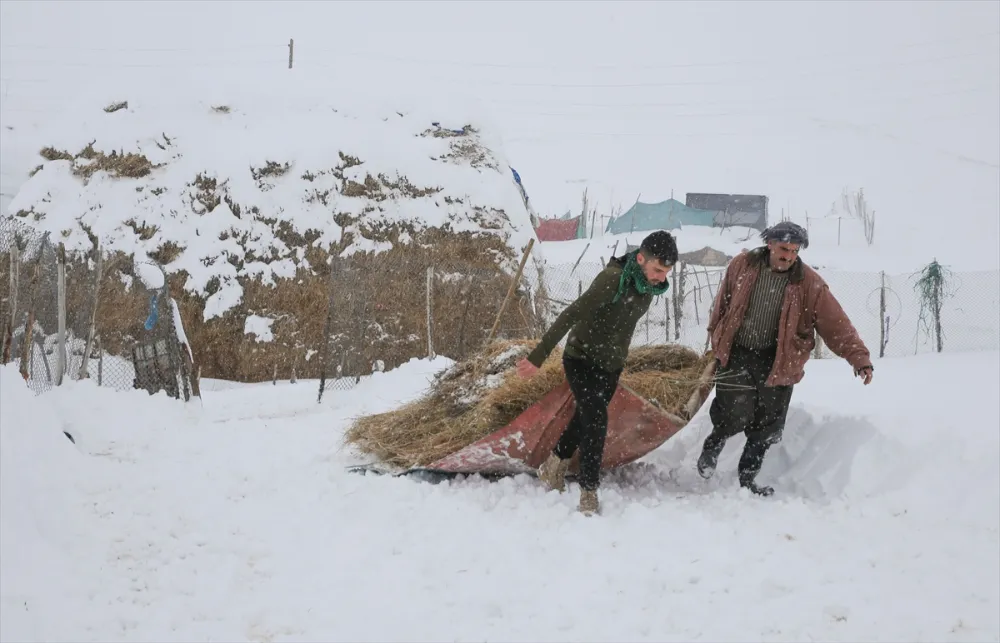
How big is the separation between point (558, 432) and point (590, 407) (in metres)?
0.41

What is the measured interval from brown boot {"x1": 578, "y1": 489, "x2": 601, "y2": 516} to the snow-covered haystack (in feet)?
27.2

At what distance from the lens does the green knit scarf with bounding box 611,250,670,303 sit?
3824 millimetres

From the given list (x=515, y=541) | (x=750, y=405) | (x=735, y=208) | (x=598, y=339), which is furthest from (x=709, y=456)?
(x=735, y=208)

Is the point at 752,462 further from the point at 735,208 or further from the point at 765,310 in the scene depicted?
the point at 735,208

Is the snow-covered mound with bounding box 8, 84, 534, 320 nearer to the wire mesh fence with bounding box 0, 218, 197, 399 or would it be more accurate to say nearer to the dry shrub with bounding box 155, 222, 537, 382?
the dry shrub with bounding box 155, 222, 537, 382

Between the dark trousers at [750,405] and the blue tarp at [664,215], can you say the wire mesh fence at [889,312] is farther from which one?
the blue tarp at [664,215]

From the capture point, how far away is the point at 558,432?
167 inches

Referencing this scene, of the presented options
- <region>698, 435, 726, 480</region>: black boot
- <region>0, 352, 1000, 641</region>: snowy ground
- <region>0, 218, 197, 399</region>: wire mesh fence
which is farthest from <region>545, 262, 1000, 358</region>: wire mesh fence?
<region>0, 352, 1000, 641</region>: snowy ground

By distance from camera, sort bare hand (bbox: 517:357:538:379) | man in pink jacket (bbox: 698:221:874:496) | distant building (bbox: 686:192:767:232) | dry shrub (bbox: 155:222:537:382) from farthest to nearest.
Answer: distant building (bbox: 686:192:767:232) < dry shrub (bbox: 155:222:537:382) < man in pink jacket (bbox: 698:221:874:496) < bare hand (bbox: 517:357:538:379)

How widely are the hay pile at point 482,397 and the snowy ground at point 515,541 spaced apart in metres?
0.26

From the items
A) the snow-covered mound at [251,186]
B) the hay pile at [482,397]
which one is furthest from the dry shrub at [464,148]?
the hay pile at [482,397]

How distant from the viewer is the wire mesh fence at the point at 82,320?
6.32 metres

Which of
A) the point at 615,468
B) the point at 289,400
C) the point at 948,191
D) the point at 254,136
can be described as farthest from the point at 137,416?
the point at 948,191

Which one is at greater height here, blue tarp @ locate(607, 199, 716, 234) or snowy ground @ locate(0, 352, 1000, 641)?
blue tarp @ locate(607, 199, 716, 234)
